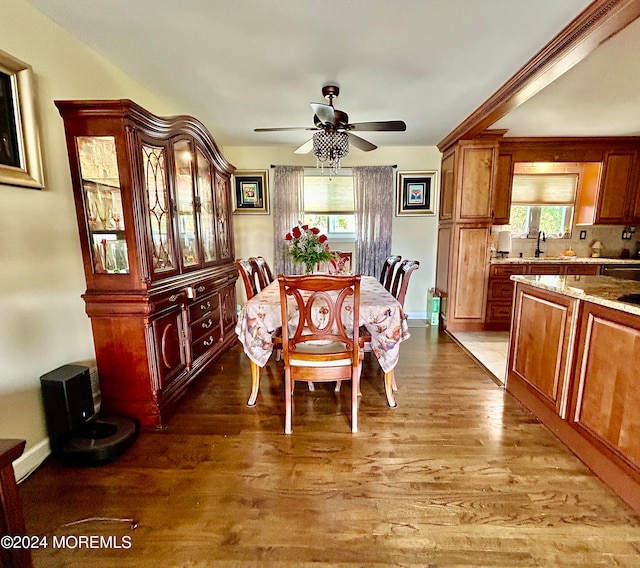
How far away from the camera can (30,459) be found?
67.9 inches

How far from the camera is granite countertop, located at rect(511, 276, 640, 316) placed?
1566 mm

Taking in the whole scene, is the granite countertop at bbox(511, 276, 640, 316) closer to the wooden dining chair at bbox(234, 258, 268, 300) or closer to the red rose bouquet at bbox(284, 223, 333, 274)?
the red rose bouquet at bbox(284, 223, 333, 274)

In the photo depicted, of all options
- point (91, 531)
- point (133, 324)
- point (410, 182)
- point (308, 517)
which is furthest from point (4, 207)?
point (410, 182)

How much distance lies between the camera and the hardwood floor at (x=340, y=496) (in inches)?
50.8

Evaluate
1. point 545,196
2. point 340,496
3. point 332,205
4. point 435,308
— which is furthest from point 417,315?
point 340,496

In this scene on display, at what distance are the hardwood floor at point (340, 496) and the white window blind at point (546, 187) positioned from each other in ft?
11.0

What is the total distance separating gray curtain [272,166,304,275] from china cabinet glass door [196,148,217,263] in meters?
1.35

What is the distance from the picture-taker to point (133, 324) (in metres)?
2.01

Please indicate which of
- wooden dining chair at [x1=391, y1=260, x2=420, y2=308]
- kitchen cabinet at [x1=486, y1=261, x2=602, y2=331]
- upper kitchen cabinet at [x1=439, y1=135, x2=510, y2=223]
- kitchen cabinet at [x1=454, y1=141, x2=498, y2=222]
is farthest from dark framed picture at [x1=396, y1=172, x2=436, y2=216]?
wooden dining chair at [x1=391, y1=260, x2=420, y2=308]

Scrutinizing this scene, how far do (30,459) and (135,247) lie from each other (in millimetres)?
1286

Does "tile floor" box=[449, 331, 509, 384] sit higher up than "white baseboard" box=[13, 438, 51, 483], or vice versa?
"white baseboard" box=[13, 438, 51, 483]

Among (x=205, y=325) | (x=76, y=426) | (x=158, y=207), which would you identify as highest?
(x=158, y=207)

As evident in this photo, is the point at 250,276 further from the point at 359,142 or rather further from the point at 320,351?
the point at 359,142

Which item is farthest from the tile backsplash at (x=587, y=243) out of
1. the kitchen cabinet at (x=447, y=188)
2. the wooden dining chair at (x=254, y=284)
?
the wooden dining chair at (x=254, y=284)
